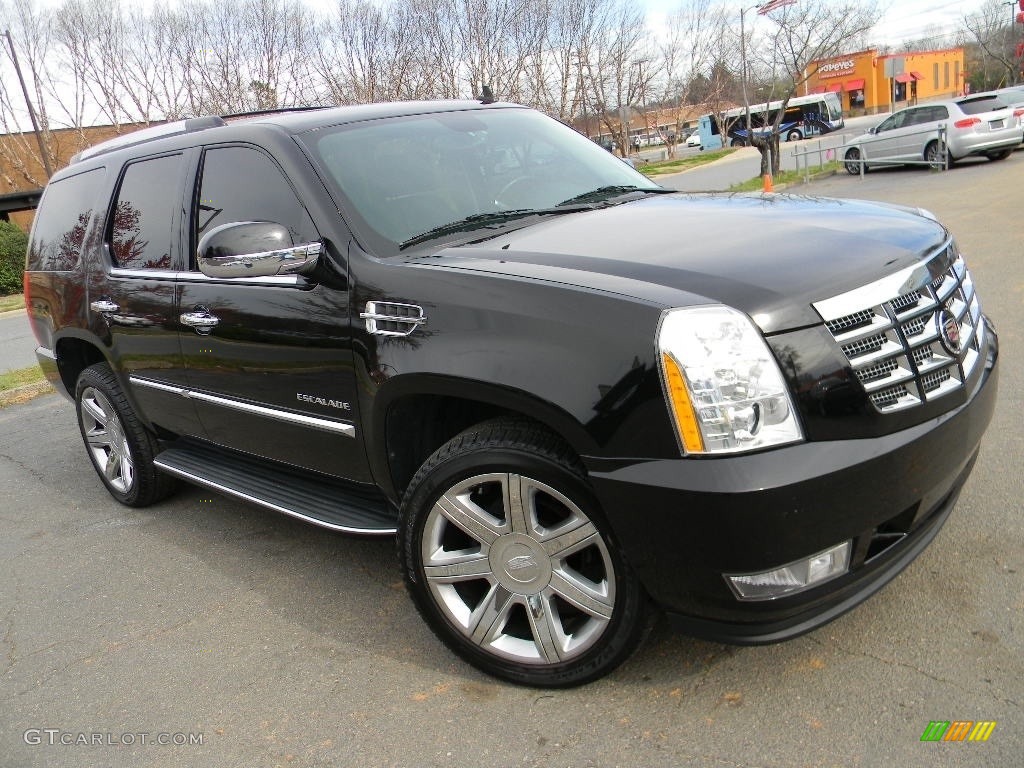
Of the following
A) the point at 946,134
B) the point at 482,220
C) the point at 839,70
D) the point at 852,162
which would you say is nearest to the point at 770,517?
the point at 482,220

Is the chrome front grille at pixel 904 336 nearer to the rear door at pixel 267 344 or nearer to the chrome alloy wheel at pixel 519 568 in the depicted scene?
the chrome alloy wheel at pixel 519 568

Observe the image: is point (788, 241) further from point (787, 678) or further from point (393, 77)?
point (393, 77)

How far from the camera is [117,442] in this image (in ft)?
15.9

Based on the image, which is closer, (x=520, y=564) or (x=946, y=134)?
(x=520, y=564)

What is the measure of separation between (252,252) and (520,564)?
1.40 meters

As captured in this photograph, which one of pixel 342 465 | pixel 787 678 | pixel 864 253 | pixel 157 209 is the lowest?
pixel 787 678

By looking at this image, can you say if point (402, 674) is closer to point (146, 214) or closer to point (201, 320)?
point (201, 320)

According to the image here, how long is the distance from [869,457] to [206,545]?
3.21 meters

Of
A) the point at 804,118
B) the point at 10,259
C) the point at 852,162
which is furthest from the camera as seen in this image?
the point at 804,118

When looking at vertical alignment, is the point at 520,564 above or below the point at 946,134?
below

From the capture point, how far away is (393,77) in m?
27.6

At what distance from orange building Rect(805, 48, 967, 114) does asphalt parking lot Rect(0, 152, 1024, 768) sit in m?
75.6


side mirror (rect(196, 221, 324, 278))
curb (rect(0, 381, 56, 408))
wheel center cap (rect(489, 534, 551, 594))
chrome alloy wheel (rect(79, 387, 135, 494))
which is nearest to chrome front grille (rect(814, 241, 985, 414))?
wheel center cap (rect(489, 534, 551, 594))

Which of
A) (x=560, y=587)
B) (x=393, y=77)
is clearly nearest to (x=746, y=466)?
(x=560, y=587)
